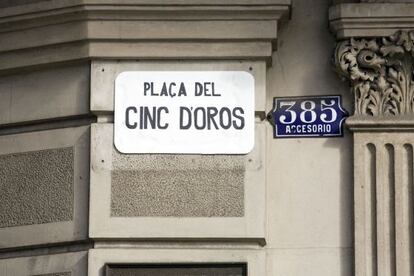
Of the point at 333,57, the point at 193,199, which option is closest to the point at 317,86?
the point at 333,57

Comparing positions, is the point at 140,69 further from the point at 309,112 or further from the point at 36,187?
the point at 309,112

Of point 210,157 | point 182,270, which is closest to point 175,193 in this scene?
point 210,157

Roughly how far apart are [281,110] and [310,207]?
743 mm

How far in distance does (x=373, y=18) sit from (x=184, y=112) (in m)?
1.49

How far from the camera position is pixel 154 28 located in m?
14.4

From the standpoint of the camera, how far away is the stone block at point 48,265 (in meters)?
14.1

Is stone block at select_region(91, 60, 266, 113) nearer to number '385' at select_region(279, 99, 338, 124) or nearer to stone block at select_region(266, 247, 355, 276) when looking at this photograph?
number '385' at select_region(279, 99, 338, 124)

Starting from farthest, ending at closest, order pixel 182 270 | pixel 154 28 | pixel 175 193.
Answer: pixel 154 28
pixel 175 193
pixel 182 270

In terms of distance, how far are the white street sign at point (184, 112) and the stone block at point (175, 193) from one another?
0.07 m

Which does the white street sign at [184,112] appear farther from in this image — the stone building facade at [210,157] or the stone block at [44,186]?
the stone block at [44,186]

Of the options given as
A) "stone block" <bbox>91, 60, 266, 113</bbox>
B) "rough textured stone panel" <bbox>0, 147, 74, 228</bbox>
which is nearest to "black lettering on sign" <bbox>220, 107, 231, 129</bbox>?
"stone block" <bbox>91, 60, 266, 113</bbox>

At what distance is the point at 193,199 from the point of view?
46.3 feet

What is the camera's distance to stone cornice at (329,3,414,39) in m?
14.2

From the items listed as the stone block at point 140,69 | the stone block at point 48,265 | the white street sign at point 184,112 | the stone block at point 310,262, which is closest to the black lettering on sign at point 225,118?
the white street sign at point 184,112
